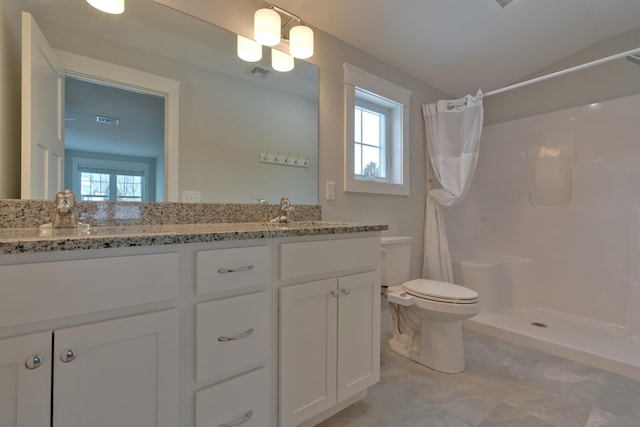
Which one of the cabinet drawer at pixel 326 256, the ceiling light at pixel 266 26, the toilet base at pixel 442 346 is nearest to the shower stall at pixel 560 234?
the toilet base at pixel 442 346

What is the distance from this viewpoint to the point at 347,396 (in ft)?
4.34

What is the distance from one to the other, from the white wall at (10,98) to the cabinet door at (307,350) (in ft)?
3.39

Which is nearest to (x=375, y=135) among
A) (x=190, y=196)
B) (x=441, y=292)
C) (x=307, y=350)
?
(x=441, y=292)

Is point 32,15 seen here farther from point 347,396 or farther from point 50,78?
point 347,396

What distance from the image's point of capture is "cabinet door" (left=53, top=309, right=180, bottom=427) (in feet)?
2.39

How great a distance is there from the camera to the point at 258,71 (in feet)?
5.47

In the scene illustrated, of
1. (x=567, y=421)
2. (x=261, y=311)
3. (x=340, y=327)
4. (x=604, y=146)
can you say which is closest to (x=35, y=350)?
(x=261, y=311)

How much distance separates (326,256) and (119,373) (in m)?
0.77

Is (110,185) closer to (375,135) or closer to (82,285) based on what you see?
(82,285)

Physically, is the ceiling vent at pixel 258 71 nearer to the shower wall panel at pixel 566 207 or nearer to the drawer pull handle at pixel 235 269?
the drawer pull handle at pixel 235 269

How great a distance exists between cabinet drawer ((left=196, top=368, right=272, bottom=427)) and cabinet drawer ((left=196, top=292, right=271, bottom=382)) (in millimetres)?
38

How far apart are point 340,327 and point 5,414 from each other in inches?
40.0

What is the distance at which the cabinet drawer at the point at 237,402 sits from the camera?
3.09 feet

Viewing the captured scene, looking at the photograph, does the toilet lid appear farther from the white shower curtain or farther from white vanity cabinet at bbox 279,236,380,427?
the white shower curtain
